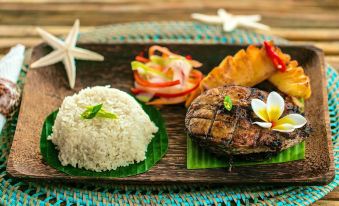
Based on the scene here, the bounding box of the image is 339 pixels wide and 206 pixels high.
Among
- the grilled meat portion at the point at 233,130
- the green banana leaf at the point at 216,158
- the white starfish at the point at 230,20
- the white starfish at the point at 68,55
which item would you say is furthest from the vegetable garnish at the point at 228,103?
the white starfish at the point at 230,20

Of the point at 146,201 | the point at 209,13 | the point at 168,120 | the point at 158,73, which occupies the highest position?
the point at 209,13

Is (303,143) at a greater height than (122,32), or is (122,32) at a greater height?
(122,32)

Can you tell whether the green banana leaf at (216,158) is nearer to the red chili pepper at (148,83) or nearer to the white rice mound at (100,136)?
the white rice mound at (100,136)

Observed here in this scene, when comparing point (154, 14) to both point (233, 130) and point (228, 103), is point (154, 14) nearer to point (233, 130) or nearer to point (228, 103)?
point (228, 103)

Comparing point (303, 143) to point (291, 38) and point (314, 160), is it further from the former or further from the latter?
point (291, 38)

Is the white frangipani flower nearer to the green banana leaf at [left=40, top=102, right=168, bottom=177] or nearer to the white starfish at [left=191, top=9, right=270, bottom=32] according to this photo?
the green banana leaf at [left=40, top=102, right=168, bottom=177]

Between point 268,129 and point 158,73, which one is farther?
point 158,73

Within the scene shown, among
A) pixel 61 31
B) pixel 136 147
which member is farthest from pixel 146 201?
pixel 61 31
